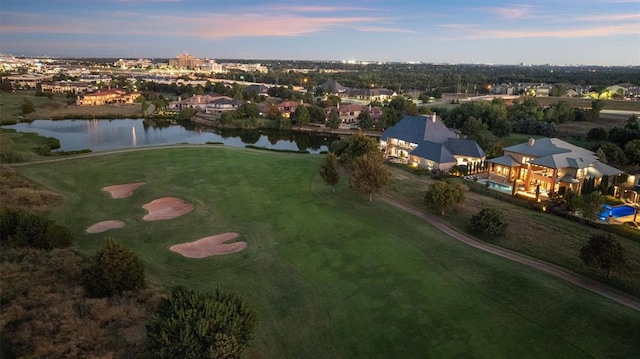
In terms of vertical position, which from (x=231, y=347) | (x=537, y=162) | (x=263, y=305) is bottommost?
(x=263, y=305)

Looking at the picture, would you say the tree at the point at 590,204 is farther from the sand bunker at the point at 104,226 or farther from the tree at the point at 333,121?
the tree at the point at 333,121

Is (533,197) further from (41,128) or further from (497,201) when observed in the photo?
(41,128)

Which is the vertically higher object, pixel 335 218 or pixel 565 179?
pixel 565 179

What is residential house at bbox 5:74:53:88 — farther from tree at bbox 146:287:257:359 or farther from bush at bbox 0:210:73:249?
tree at bbox 146:287:257:359

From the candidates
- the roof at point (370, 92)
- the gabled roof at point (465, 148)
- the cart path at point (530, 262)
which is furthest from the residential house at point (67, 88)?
the cart path at point (530, 262)

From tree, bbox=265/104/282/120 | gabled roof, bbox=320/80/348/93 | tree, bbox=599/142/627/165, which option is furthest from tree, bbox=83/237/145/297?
gabled roof, bbox=320/80/348/93

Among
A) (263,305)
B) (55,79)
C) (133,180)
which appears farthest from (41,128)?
(55,79)
